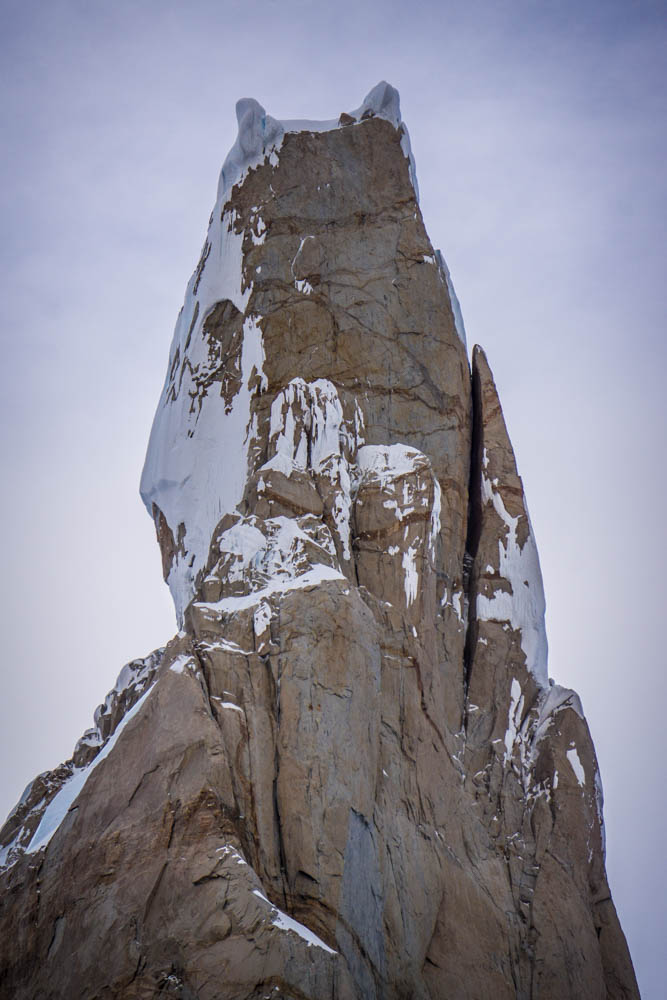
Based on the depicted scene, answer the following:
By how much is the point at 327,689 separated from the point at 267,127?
15352mm

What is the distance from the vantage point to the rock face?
2188 cm

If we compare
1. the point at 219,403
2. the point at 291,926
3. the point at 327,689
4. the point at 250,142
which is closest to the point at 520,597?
the point at 327,689

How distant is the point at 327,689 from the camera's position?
78.2 ft

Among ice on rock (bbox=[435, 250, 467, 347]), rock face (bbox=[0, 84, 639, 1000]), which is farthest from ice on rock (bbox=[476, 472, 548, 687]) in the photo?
ice on rock (bbox=[435, 250, 467, 347])

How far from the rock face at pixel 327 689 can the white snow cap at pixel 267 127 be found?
7cm

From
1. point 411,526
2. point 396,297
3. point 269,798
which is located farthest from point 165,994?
point 396,297

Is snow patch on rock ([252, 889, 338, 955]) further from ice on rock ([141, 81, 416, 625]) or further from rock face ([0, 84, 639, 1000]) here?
ice on rock ([141, 81, 416, 625])

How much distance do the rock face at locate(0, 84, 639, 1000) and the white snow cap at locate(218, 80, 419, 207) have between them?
0.07 meters

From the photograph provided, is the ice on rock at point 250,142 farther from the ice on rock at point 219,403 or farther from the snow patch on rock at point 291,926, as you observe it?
the snow patch on rock at point 291,926

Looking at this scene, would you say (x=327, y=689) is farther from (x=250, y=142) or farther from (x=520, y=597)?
(x=250, y=142)

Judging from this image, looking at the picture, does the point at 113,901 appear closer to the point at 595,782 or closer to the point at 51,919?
the point at 51,919

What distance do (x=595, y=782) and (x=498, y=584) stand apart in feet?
15.4

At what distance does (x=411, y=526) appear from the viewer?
27328 mm

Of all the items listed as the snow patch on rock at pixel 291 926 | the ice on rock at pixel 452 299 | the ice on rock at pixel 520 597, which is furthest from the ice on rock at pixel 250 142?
the snow patch on rock at pixel 291 926
